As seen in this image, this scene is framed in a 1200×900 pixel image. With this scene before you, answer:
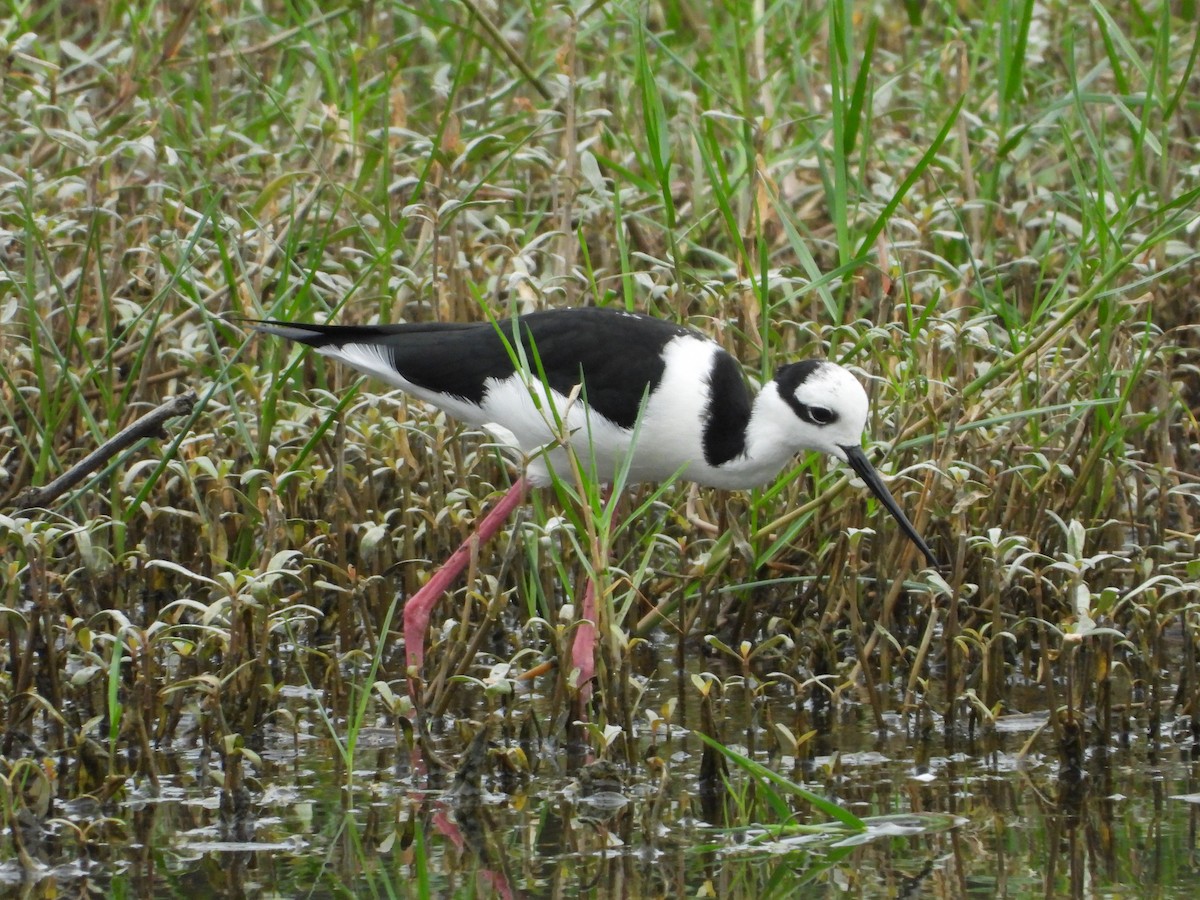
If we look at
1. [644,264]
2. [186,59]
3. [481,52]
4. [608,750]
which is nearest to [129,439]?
[608,750]

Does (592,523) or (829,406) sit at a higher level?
(829,406)

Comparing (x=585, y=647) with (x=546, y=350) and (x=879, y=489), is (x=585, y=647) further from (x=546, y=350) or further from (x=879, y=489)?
(x=879, y=489)

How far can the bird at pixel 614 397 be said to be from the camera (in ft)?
12.7

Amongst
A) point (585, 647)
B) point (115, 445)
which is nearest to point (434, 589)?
point (585, 647)

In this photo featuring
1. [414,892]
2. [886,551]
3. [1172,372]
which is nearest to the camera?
[414,892]

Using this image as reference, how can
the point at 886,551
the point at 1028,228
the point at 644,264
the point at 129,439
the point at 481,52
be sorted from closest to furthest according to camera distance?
the point at 129,439 → the point at 886,551 → the point at 644,264 → the point at 1028,228 → the point at 481,52

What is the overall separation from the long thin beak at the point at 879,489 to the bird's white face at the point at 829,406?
0.03 metres

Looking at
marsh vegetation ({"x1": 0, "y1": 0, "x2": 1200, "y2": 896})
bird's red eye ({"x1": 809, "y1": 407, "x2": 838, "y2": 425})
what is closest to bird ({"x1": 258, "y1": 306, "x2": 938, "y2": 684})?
bird's red eye ({"x1": 809, "y1": 407, "x2": 838, "y2": 425})

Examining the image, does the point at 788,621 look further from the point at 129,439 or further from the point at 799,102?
the point at 799,102

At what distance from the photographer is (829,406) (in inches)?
151

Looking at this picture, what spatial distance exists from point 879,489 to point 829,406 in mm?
206

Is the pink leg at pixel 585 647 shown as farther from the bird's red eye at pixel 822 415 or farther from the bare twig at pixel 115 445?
the bare twig at pixel 115 445

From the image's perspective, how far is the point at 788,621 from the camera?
400cm

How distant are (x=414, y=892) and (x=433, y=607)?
50.2 inches
